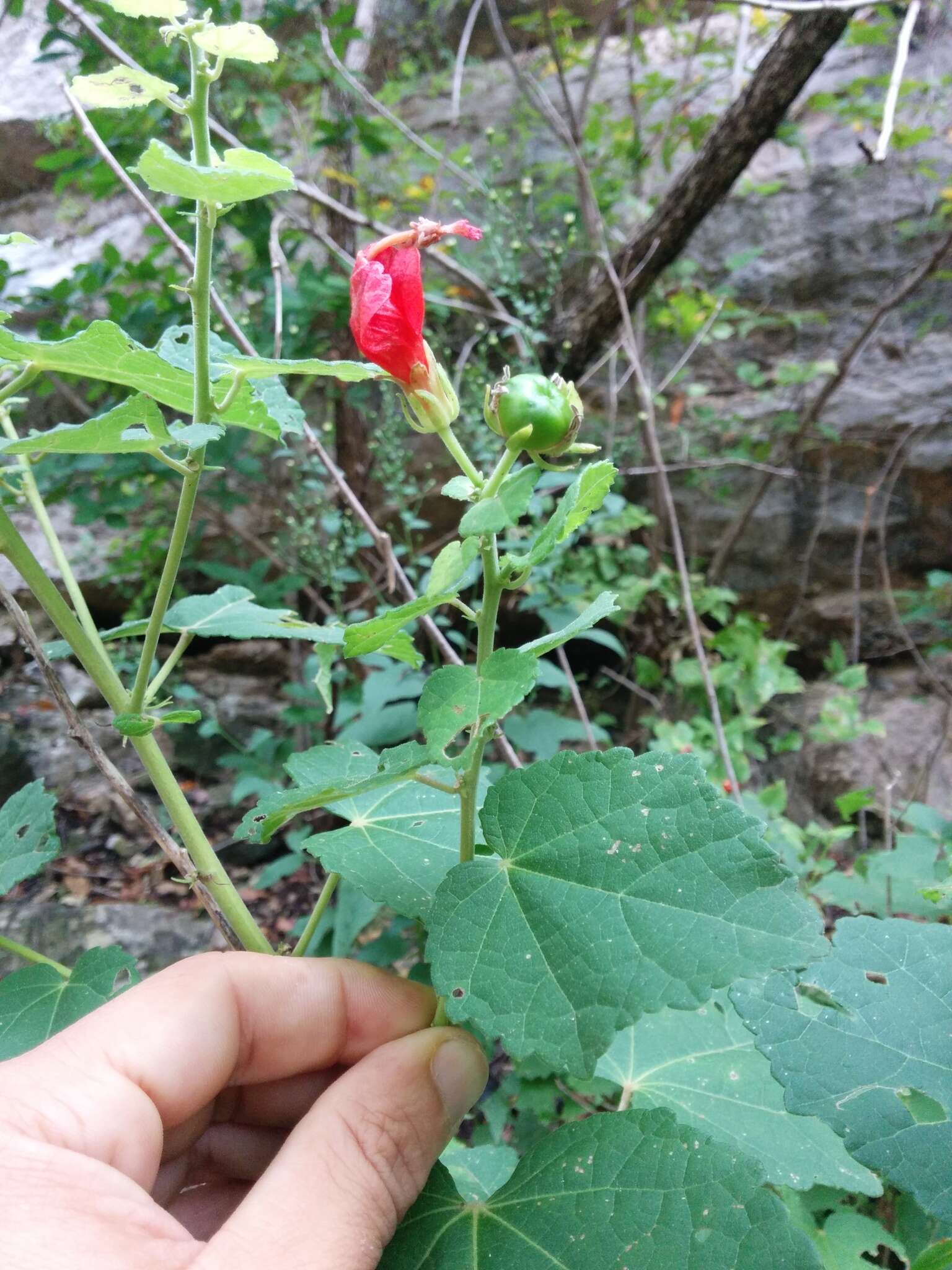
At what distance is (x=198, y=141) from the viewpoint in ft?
1.79

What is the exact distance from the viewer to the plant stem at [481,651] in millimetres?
628

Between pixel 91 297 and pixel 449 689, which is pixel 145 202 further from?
pixel 91 297

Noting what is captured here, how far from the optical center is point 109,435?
68 cm

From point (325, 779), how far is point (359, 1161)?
1.14 feet

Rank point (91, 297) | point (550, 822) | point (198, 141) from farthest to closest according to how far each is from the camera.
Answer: point (91, 297), point (550, 822), point (198, 141)

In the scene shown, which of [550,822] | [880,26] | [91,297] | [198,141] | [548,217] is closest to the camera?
[198,141]

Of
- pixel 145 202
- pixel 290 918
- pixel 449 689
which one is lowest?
pixel 290 918

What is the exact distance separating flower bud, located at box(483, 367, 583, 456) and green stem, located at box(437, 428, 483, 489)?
37 mm

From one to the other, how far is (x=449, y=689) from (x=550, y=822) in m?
0.16

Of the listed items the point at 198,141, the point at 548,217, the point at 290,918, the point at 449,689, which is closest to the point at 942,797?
the point at 290,918

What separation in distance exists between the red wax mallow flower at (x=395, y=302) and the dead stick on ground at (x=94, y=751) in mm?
473

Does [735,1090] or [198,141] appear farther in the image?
[735,1090]

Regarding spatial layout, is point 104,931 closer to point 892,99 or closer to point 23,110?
point 892,99

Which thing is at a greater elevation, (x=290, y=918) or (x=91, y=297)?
(x=91, y=297)
